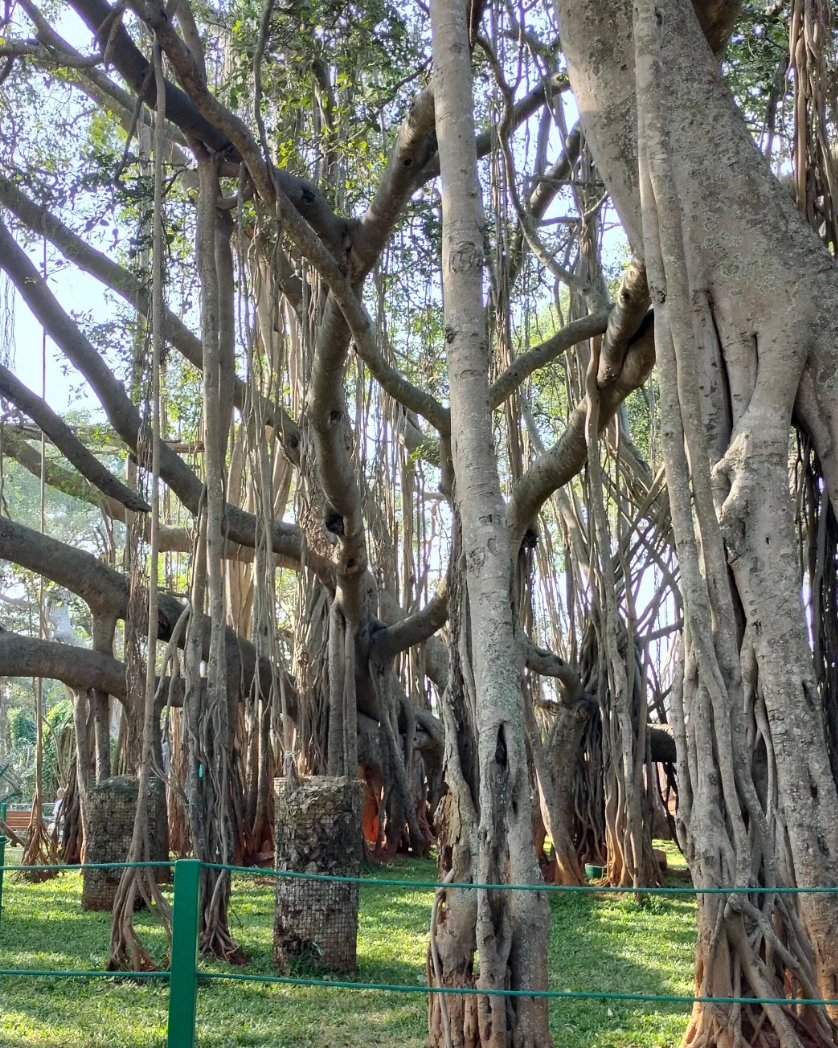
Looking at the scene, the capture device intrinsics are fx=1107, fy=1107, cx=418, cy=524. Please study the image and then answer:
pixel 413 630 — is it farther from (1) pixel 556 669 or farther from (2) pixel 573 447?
(2) pixel 573 447

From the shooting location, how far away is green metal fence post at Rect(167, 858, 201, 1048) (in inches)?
106

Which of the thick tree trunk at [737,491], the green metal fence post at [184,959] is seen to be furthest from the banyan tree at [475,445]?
the green metal fence post at [184,959]

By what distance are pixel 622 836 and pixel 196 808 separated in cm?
301

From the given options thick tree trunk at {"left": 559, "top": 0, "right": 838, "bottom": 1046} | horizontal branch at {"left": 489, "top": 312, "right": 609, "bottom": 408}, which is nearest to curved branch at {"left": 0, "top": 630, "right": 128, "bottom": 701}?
horizontal branch at {"left": 489, "top": 312, "right": 609, "bottom": 408}

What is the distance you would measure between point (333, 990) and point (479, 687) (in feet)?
6.41

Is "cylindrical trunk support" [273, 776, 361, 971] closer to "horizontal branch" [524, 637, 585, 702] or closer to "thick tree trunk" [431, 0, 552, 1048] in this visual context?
"thick tree trunk" [431, 0, 552, 1048]

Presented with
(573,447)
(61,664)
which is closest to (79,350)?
(61,664)

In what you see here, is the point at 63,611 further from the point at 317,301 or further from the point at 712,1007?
the point at 712,1007

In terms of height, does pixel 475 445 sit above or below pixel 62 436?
below

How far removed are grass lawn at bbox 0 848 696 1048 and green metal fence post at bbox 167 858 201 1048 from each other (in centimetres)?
77

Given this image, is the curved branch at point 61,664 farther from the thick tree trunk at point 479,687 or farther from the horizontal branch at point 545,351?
the thick tree trunk at point 479,687

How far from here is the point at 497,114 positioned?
5.85 meters

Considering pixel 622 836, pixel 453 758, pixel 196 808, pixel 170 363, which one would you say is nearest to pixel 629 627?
pixel 622 836

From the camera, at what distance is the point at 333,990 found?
14.0ft
